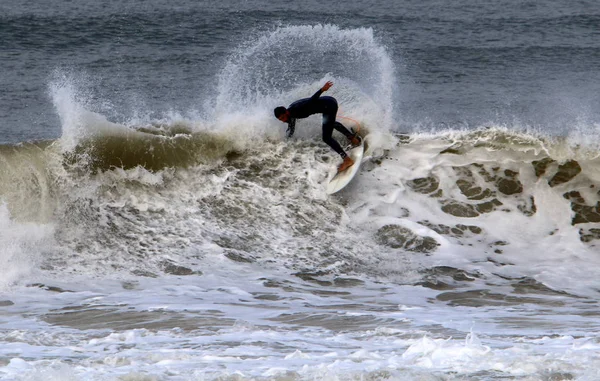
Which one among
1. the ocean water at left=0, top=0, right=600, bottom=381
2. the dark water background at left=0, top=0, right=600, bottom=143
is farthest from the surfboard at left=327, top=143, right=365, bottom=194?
the dark water background at left=0, top=0, right=600, bottom=143

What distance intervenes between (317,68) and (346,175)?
246 inches

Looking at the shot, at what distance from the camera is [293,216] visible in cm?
1191

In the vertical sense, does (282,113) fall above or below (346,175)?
above

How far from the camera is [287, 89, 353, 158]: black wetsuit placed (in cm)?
1183

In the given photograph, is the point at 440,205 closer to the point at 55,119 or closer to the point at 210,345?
the point at 210,345

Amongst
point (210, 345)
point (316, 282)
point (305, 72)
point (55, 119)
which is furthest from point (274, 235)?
point (305, 72)

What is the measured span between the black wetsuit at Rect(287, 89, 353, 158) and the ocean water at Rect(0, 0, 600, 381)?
0.77m

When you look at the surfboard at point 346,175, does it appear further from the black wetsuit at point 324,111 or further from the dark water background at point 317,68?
the dark water background at point 317,68

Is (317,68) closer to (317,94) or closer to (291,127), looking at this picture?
(291,127)

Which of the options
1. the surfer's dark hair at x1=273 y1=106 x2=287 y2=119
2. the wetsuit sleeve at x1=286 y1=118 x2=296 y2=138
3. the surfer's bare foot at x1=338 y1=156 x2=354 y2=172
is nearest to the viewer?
the surfer's dark hair at x1=273 y1=106 x2=287 y2=119

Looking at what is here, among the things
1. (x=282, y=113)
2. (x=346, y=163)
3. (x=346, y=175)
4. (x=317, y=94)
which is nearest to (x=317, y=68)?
(x=346, y=163)

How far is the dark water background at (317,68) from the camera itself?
52.1 ft

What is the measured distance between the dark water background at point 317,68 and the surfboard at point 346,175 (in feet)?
4.13

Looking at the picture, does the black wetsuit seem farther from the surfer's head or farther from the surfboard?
the surfboard
